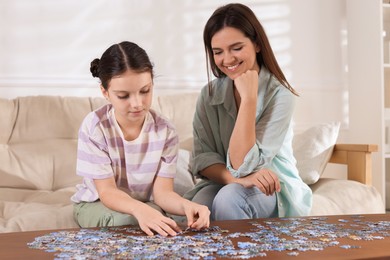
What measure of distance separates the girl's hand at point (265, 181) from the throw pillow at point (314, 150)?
872 millimetres

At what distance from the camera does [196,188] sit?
231 cm

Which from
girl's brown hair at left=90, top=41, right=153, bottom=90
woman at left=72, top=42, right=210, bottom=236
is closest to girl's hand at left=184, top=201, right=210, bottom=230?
woman at left=72, top=42, right=210, bottom=236

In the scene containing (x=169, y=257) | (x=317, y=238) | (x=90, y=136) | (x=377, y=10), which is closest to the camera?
(x=169, y=257)

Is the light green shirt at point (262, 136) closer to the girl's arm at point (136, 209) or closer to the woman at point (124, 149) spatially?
the woman at point (124, 149)

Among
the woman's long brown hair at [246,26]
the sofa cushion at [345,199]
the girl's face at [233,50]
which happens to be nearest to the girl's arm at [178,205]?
the girl's face at [233,50]

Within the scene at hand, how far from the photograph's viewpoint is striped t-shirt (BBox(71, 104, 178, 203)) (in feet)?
6.47

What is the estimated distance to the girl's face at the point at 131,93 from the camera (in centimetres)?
186

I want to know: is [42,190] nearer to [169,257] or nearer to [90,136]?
[90,136]

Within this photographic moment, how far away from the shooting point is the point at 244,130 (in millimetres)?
2061

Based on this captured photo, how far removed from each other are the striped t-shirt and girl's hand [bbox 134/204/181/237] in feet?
1.38

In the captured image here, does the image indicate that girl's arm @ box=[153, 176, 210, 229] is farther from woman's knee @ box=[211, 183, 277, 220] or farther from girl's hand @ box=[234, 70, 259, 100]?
girl's hand @ box=[234, 70, 259, 100]

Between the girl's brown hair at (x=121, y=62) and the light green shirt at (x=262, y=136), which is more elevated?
the girl's brown hair at (x=121, y=62)

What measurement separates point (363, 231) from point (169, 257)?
0.59m

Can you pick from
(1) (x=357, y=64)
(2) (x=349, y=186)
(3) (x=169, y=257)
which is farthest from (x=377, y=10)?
(3) (x=169, y=257)
